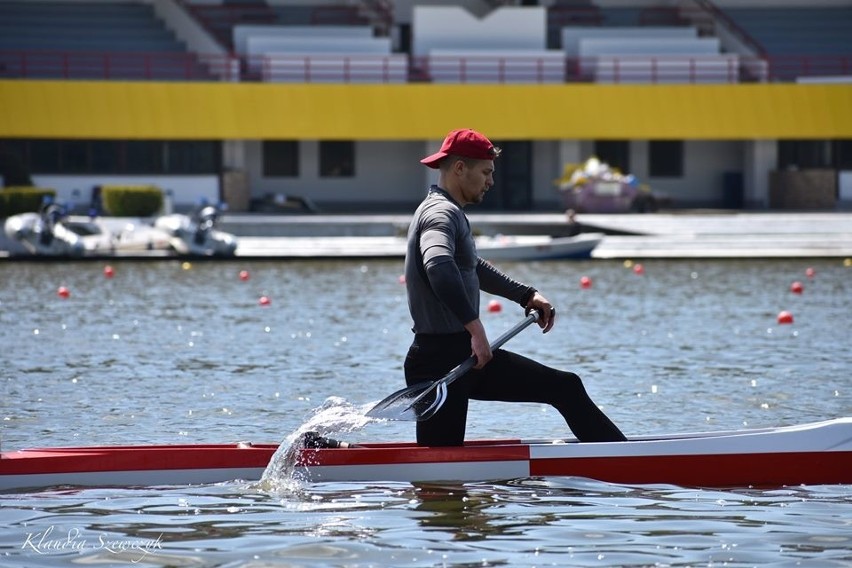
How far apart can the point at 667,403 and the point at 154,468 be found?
18.0 ft

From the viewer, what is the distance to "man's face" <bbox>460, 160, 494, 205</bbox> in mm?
8195

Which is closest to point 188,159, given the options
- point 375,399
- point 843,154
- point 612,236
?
point 612,236

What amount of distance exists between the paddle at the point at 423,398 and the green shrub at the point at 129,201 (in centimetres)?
2886

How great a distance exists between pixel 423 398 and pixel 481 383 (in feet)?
1.08

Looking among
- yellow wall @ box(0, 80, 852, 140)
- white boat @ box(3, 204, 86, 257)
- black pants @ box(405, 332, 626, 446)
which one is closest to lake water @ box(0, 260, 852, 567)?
black pants @ box(405, 332, 626, 446)

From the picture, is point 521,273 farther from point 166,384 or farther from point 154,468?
point 154,468

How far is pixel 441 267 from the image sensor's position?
782 cm

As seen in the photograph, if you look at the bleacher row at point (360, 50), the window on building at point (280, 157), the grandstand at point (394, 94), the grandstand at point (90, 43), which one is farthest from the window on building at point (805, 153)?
the grandstand at point (90, 43)

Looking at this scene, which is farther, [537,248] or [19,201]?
[19,201]

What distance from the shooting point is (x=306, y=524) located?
26.8ft

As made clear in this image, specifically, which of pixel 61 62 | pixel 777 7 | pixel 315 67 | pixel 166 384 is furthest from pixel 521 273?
pixel 777 7

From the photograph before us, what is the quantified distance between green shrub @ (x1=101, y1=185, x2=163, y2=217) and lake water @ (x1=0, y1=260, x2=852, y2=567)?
26.5ft

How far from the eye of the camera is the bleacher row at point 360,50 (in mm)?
45562
